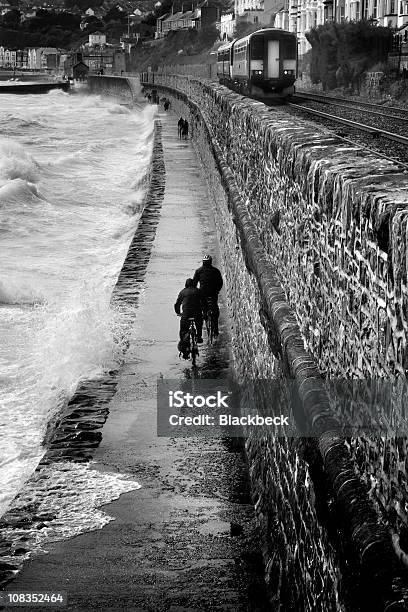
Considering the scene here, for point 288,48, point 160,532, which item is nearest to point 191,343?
point 160,532

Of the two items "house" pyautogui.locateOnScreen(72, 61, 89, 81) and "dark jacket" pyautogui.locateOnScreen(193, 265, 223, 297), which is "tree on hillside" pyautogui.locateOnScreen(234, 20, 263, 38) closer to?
"house" pyautogui.locateOnScreen(72, 61, 89, 81)

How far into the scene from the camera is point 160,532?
6.62m

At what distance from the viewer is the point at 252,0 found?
99.4 metres

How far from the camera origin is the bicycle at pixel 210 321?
11.0 meters

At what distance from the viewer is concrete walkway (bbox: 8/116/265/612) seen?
5887 mm

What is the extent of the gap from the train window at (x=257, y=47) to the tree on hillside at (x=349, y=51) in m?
13.6

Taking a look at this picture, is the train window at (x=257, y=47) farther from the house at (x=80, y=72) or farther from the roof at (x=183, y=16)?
the house at (x=80, y=72)

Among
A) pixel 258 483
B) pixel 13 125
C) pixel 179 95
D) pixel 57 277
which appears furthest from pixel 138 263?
pixel 13 125

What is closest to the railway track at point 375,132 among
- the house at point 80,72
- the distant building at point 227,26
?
the distant building at point 227,26

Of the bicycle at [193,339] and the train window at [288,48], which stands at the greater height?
the train window at [288,48]

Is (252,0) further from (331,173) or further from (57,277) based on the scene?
(331,173)

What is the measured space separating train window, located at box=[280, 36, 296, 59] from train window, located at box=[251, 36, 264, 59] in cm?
78

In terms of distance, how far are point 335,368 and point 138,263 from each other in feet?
35.5

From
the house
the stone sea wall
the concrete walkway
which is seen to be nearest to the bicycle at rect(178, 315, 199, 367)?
the concrete walkway
